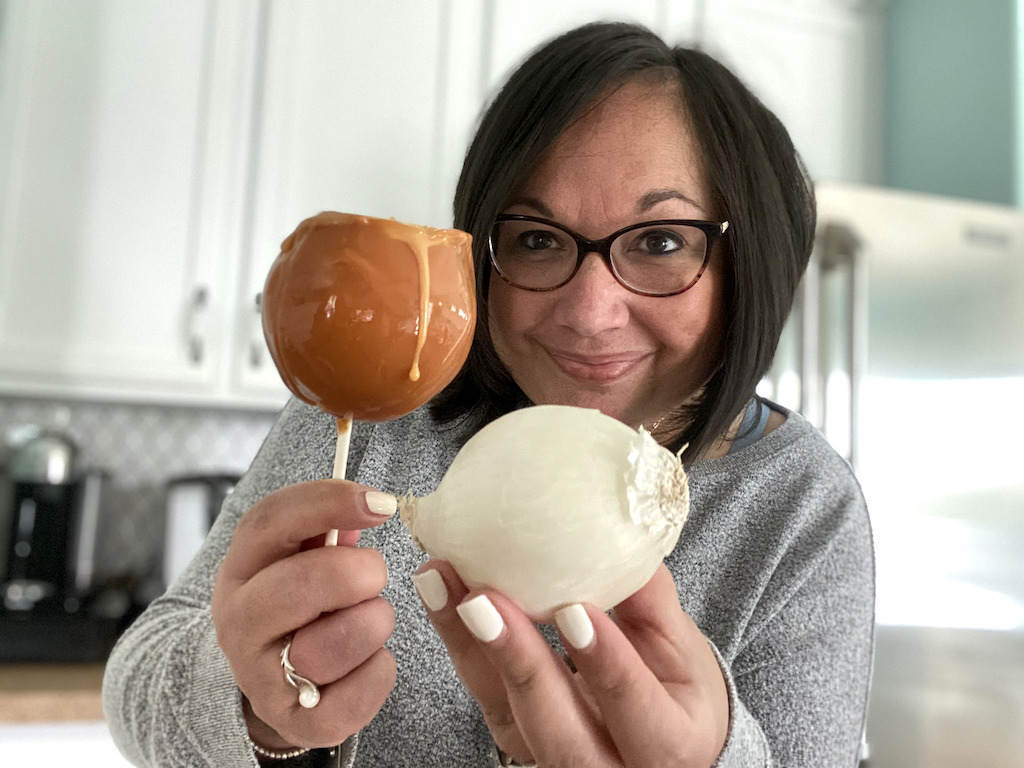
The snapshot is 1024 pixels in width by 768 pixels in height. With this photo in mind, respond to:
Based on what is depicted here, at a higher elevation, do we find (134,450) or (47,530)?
(134,450)

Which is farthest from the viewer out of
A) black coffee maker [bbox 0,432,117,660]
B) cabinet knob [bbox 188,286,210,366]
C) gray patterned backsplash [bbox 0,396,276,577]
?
gray patterned backsplash [bbox 0,396,276,577]

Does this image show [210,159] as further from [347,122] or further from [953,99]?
[953,99]

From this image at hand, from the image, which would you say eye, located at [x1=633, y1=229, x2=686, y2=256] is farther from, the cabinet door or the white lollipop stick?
the cabinet door

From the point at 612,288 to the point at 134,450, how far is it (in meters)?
1.99

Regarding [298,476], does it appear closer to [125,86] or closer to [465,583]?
[465,583]

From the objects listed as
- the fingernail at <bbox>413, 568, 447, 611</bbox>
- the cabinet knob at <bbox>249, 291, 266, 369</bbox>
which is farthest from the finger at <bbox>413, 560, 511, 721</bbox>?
the cabinet knob at <bbox>249, 291, 266, 369</bbox>

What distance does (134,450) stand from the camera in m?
2.36

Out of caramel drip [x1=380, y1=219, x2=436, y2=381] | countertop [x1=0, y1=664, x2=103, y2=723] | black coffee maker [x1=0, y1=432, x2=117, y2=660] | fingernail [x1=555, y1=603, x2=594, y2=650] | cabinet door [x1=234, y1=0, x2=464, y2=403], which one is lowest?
countertop [x1=0, y1=664, x2=103, y2=723]

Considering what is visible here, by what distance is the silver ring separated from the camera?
524 mm

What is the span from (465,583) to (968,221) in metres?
2.02

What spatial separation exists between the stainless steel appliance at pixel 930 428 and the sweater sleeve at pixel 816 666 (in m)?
1.17

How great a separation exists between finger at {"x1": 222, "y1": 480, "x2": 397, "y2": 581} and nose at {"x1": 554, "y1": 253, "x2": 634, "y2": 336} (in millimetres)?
288

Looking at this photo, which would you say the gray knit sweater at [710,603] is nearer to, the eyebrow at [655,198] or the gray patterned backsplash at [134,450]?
the eyebrow at [655,198]

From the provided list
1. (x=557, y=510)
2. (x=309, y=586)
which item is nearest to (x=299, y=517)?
(x=309, y=586)
